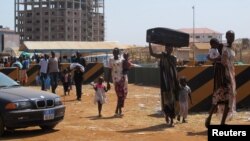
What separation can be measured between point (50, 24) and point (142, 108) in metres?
142

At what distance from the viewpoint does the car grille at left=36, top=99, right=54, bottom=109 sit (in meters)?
10.4

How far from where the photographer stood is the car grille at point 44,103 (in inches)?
410

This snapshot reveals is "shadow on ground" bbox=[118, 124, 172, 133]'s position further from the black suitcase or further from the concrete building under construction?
the concrete building under construction

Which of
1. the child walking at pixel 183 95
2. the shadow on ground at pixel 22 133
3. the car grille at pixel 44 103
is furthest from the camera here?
the child walking at pixel 183 95

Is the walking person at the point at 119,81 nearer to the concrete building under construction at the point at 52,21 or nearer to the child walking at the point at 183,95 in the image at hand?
the child walking at the point at 183,95

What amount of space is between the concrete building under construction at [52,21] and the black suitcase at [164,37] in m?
140

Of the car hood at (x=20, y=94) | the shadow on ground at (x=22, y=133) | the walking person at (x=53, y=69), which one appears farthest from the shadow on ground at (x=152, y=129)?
the walking person at (x=53, y=69)

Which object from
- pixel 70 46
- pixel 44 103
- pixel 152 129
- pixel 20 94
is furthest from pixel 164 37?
pixel 70 46

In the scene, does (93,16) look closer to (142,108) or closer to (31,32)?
(31,32)

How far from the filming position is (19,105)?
33.2ft

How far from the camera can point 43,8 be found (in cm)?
15238

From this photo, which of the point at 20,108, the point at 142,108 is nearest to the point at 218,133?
the point at 20,108

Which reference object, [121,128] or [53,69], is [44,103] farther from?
Answer: [53,69]

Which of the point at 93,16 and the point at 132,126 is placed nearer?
the point at 132,126
